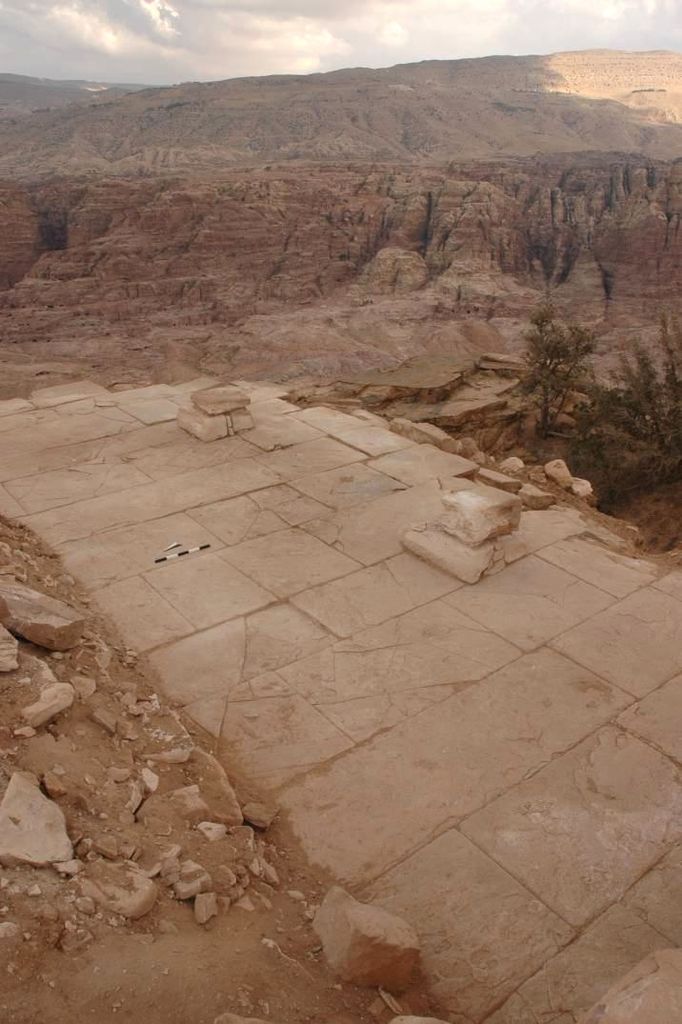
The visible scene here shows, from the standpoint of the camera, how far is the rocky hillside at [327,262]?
27359 mm

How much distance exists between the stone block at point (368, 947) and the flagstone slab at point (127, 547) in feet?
9.50

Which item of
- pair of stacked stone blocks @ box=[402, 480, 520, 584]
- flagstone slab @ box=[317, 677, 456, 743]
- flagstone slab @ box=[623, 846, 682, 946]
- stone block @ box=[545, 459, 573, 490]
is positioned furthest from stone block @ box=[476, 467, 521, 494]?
flagstone slab @ box=[623, 846, 682, 946]

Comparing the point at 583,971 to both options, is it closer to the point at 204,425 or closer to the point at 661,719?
the point at 661,719

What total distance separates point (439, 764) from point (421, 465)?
11.7 feet

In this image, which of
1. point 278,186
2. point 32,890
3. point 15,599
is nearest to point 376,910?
point 32,890

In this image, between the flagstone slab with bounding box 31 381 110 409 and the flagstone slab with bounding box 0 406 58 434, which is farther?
the flagstone slab with bounding box 31 381 110 409

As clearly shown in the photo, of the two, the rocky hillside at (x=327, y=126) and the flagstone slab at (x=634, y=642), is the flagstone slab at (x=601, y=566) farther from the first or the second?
the rocky hillside at (x=327, y=126)

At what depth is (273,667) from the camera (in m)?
4.14

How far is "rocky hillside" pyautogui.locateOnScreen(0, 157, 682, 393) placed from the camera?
2736 centimetres

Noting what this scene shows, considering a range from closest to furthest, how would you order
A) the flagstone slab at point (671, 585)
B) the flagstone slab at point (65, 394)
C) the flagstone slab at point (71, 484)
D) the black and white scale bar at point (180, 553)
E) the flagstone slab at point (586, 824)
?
1. the flagstone slab at point (586, 824)
2. the flagstone slab at point (671, 585)
3. the black and white scale bar at point (180, 553)
4. the flagstone slab at point (71, 484)
5. the flagstone slab at point (65, 394)

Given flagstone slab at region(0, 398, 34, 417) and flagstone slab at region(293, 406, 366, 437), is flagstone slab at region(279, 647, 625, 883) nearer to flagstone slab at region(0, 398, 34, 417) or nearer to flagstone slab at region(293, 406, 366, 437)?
flagstone slab at region(293, 406, 366, 437)

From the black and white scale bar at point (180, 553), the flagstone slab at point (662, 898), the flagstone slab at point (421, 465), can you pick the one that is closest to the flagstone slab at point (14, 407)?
the black and white scale bar at point (180, 553)

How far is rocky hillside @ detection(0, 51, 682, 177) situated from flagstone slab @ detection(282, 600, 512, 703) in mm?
47015

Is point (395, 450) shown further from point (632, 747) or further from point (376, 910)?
point (376, 910)
